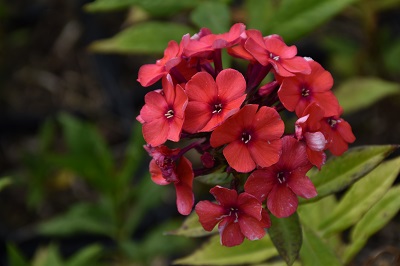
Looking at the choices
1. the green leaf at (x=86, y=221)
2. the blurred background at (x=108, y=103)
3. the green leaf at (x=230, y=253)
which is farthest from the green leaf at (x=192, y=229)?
the green leaf at (x=86, y=221)

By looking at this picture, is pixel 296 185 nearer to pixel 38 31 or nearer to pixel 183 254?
pixel 183 254

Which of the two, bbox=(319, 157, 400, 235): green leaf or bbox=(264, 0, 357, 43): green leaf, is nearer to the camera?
bbox=(319, 157, 400, 235): green leaf

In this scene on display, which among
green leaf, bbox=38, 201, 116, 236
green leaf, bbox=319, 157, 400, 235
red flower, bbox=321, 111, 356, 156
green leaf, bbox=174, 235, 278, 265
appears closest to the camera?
red flower, bbox=321, 111, 356, 156

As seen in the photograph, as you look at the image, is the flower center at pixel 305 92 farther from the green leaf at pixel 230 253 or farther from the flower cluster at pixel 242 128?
the green leaf at pixel 230 253

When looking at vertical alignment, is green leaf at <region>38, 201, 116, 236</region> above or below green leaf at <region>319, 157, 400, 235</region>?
below

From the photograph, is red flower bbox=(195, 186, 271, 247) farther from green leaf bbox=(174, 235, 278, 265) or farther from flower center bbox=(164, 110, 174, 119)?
green leaf bbox=(174, 235, 278, 265)

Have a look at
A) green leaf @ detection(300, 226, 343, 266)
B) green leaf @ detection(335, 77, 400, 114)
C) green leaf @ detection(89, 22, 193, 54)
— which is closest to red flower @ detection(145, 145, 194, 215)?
green leaf @ detection(300, 226, 343, 266)

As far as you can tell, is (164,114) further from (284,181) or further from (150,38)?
(150,38)
